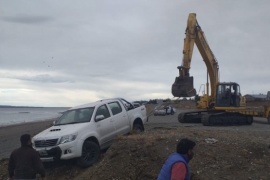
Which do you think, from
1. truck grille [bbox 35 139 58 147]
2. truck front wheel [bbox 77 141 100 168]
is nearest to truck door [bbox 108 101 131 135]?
truck front wheel [bbox 77 141 100 168]

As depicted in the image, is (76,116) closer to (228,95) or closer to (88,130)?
(88,130)

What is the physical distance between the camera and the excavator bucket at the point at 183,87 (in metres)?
24.7

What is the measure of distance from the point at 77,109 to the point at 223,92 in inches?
583

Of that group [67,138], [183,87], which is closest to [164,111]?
[183,87]

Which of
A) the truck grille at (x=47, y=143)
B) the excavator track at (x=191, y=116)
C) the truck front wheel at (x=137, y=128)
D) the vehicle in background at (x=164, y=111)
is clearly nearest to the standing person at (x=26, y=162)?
the truck grille at (x=47, y=143)

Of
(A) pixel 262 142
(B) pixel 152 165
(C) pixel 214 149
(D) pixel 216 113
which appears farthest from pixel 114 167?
(D) pixel 216 113

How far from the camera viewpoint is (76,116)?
13766 millimetres

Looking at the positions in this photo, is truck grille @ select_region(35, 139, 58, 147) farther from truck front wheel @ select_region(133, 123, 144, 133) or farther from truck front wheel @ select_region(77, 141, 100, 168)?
truck front wheel @ select_region(133, 123, 144, 133)

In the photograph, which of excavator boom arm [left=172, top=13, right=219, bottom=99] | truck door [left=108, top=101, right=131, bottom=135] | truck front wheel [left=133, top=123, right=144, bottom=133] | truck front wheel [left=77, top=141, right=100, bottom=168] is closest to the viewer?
truck front wheel [left=77, top=141, right=100, bottom=168]

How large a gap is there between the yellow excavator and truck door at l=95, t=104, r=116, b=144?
1123 centimetres

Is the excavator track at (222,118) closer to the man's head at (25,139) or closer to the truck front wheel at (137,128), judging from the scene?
the truck front wheel at (137,128)

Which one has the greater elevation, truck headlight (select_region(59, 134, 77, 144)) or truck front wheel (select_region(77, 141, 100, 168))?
truck headlight (select_region(59, 134, 77, 144))

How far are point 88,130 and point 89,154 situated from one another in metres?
0.72

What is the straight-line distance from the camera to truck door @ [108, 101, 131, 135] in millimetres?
14316
